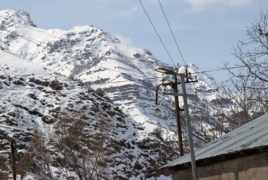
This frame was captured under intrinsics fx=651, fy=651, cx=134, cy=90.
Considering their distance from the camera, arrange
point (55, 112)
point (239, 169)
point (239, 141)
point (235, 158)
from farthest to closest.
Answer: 1. point (55, 112)
2. point (239, 141)
3. point (235, 158)
4. point (239, 169)

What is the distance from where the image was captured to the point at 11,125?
66875 mm

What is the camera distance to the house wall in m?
19.2

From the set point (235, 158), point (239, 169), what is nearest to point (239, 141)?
point (235, 158)

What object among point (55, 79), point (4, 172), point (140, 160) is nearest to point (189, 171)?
point (4, 172)

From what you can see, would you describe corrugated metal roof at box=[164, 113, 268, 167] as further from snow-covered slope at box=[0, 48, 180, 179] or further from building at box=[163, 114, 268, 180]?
snow-covered slope at box=[0, 48, 180, 179]

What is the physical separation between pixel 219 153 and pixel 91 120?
53936 mm

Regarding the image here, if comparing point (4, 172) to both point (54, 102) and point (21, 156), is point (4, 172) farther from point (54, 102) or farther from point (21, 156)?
point (54, 102)

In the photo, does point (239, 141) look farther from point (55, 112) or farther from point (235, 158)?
point (55, 112)

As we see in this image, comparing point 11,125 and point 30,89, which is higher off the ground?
point 30,89

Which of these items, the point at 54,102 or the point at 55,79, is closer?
the point at 54,102

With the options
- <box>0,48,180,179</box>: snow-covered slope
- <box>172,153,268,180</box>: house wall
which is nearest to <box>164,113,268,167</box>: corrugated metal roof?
<box>172,153,268,180</box>: house wall

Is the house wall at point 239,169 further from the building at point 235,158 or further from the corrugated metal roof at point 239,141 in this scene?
the corrugated metal roof at point 239,141

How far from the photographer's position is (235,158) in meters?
20.2

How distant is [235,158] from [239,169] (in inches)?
14.4
